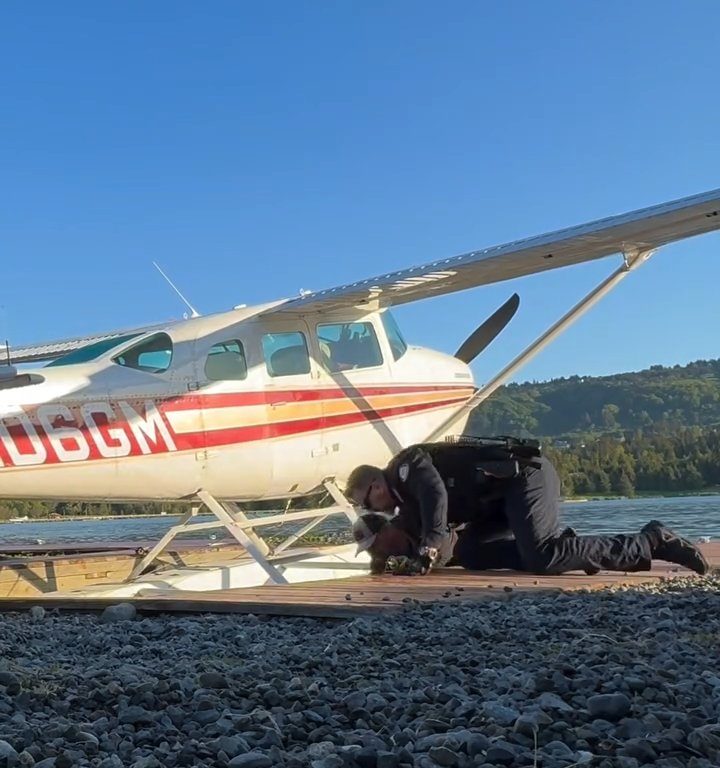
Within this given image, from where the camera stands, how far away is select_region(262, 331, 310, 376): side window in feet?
27.5

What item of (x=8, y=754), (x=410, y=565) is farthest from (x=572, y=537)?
(x=8, y=754)

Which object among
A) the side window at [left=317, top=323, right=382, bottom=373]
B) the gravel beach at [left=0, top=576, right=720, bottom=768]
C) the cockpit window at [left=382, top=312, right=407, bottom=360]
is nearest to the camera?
the gravel beach at [left=0, top=576, right=720, bottom=768]

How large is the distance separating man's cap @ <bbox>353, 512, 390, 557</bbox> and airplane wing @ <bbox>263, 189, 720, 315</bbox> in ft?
7.66

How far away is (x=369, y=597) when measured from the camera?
5285mm

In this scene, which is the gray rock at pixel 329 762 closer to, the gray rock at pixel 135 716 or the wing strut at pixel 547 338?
the gray rock at pixel 135 716

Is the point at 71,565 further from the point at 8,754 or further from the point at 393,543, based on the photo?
the point at 8,754

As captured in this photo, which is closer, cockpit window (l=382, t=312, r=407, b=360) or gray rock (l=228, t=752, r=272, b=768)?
gray rock (l=228, t=752, r=272, b=768)

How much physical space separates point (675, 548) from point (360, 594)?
2404mm

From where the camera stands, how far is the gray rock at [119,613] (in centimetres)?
536

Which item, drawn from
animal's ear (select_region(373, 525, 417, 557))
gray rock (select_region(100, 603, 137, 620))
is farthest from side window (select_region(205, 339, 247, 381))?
gray rock (select_region(100, 603, 137, 620))

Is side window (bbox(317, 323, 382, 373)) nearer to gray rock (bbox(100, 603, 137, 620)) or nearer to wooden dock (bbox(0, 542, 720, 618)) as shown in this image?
wooden dock (bbox(0, 542, 720, 618))

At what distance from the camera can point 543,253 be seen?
8.15 m

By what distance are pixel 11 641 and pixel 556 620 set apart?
8.79ft

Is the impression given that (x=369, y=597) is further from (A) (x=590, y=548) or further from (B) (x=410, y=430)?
(B) (x=410, y=430)
